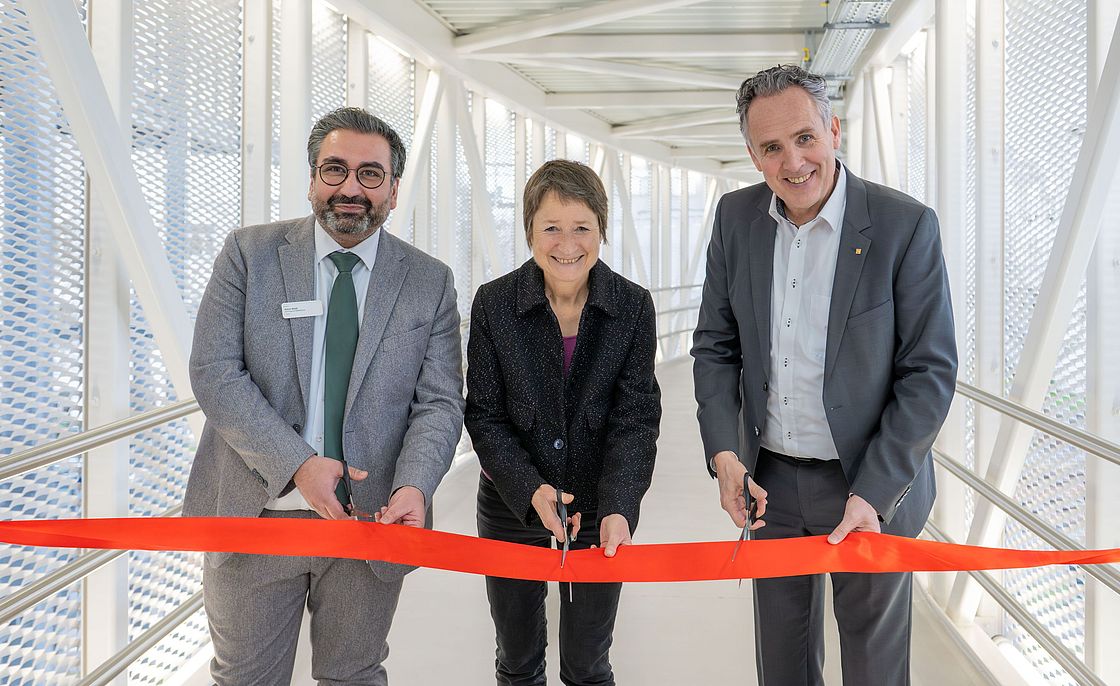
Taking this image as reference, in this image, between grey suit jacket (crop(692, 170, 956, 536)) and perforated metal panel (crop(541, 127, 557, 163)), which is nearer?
grey suit jacket (crop(692, 170, 956, 536))

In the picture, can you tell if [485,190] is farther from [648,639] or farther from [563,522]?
[563,522]

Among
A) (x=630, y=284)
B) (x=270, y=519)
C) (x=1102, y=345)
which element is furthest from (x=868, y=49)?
(x=270, y=519)

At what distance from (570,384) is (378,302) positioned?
53 centimetres

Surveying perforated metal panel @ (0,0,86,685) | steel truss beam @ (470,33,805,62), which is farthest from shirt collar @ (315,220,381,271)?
steel truss beam @ (470,33,805,62)

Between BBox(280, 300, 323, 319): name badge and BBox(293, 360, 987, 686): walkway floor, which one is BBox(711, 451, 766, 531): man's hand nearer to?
BBox(280, 300, 323, 319): name badge

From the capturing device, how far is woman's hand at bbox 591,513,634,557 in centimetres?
203

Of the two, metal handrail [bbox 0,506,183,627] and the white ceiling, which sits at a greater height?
the white ceiling

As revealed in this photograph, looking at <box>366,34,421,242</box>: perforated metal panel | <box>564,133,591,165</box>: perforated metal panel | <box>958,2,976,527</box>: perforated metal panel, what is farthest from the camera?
<box>564,133,591,165</box>: perforated metal panel

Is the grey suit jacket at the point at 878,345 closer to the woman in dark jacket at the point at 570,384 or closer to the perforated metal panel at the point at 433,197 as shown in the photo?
the woman in dark jacket at the point at 570,384

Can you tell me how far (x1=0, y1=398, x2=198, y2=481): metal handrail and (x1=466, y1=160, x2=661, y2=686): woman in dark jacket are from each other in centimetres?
97

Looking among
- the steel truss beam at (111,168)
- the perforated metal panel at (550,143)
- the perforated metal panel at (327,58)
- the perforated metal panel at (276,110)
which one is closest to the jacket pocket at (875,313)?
the steel truss beam at (111,168)

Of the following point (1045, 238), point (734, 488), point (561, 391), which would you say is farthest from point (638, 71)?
point (734, 488)

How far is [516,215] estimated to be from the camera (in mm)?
10367

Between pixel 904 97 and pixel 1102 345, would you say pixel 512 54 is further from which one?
pixel 1102 345
